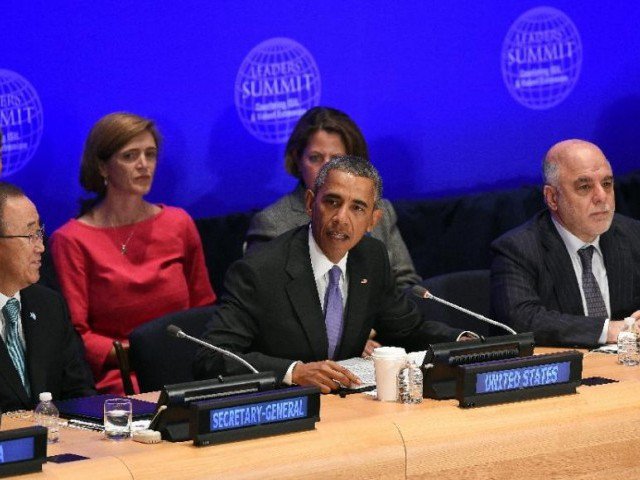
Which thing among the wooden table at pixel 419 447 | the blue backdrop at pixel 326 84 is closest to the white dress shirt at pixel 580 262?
the wooden table at pixel 419 447

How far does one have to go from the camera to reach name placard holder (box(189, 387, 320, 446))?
3283 mm

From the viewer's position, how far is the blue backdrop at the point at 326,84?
5.78 m

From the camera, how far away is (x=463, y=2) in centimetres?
691

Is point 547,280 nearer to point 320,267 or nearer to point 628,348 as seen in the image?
point 628,348

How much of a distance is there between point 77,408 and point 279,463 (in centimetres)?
84

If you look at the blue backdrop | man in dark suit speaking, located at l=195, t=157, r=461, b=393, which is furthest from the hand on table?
the blue backdrop

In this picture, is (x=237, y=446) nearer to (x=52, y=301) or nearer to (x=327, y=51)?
(x=52, y=301)

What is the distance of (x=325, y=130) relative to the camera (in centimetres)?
574

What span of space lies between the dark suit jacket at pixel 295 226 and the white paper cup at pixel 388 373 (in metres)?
1.74

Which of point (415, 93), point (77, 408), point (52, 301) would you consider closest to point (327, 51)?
point (415, 93)

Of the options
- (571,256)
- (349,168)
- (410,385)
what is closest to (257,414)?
(410,385)

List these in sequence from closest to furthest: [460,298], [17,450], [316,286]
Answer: [17,450]
[316,286]
[460,298]

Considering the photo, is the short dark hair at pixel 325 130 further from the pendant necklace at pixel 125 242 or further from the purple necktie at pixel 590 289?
the purple necktie at pixel 590 289

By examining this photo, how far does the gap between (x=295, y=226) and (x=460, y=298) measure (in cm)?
78
